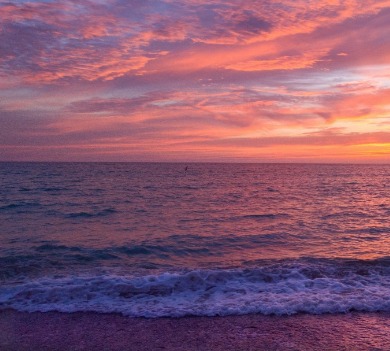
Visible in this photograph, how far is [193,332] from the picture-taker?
23.0 ft

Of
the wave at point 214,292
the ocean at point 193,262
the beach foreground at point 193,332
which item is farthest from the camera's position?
the ocean at point 193,262

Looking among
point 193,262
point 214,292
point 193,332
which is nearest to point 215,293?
point 214,292

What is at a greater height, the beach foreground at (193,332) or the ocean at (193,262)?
the beach foreground at (193,332)

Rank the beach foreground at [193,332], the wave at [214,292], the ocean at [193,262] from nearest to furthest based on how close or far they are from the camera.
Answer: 1. the beach foreground at [193,332]
2. the wave at [214,292]
3. the ocean at [193,262]

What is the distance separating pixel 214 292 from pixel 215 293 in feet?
0.24

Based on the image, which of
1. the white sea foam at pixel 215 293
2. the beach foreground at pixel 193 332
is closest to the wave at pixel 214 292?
the white sea foam at pixel 215 293

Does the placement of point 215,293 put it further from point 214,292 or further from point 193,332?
point 193,332

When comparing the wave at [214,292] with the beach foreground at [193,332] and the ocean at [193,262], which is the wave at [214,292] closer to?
the ocean at [193,262]

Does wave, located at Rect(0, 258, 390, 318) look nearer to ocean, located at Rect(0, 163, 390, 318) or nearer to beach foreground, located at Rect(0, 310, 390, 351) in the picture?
ocean, located at Rect(0, 163, 390, 318)

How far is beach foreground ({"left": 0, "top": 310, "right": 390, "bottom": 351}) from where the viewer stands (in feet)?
21.2

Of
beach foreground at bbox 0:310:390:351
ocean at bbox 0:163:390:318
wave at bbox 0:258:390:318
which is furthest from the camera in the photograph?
ocean at bbox 0:163:390:318

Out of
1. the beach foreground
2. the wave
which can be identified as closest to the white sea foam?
the wave

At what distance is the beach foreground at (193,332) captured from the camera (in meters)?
6.46

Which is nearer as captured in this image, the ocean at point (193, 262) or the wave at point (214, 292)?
the wave at point (214, 292)
